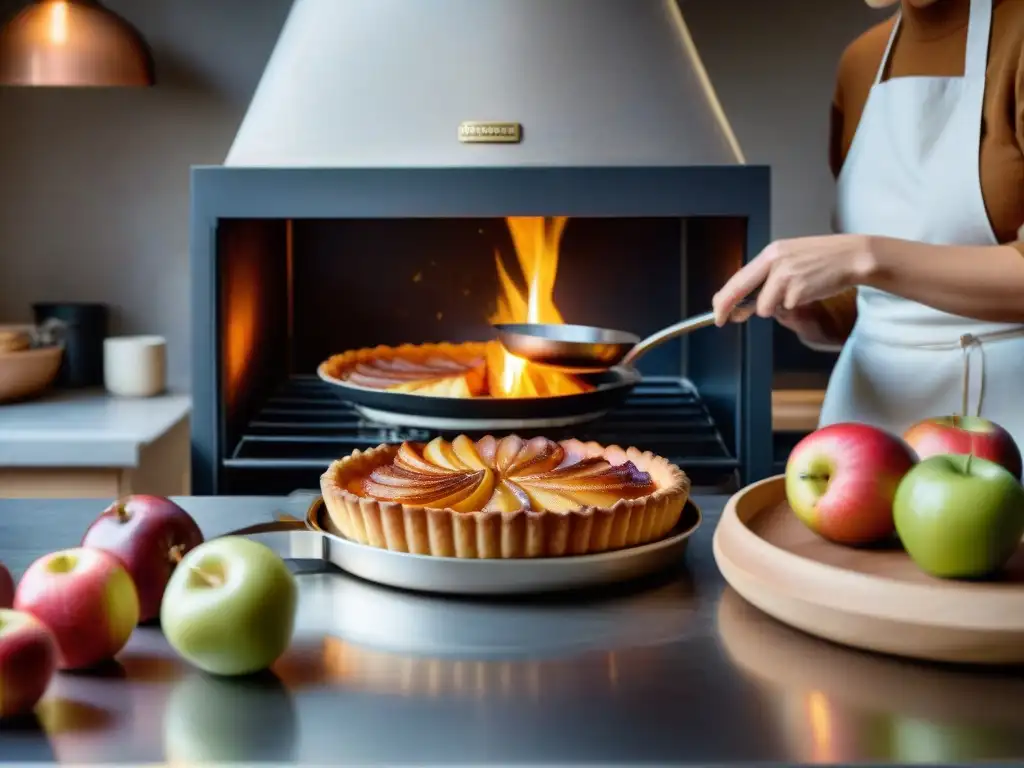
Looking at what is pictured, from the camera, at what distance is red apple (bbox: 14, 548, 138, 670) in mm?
791

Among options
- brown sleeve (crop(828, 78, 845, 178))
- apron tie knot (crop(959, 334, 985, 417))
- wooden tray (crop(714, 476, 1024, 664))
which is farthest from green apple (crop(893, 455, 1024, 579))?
brown sleeve (crop(828, 78, 845, 178))

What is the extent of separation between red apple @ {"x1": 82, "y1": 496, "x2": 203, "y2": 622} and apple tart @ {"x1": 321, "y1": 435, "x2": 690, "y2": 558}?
136mm

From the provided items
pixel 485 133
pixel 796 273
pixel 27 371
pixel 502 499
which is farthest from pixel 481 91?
pixel 27 371

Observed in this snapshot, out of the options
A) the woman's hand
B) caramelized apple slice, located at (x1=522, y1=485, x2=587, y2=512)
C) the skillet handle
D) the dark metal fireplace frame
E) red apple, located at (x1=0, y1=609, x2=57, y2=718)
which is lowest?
red apple, located at (x1=0, y1=609, x2=57, y2=718)

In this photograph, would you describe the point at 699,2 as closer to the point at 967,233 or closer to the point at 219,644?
the point at 967,233

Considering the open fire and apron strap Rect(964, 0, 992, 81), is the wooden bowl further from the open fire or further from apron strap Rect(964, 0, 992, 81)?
apron strap Rect(964, 0, 992, 81)

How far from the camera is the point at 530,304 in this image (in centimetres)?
200

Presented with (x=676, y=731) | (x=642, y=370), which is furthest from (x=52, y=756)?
(x=642, y=370)

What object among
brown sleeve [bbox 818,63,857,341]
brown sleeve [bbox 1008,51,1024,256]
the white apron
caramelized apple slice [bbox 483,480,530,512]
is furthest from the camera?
brown sleeve [bbox 818,63,857,341]

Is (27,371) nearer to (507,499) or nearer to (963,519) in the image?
(507,499)

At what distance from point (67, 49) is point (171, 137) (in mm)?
413

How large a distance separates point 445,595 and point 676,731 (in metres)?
0.30

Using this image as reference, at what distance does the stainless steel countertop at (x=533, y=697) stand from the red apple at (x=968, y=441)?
0.77ft

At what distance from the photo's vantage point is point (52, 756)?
0.68m
